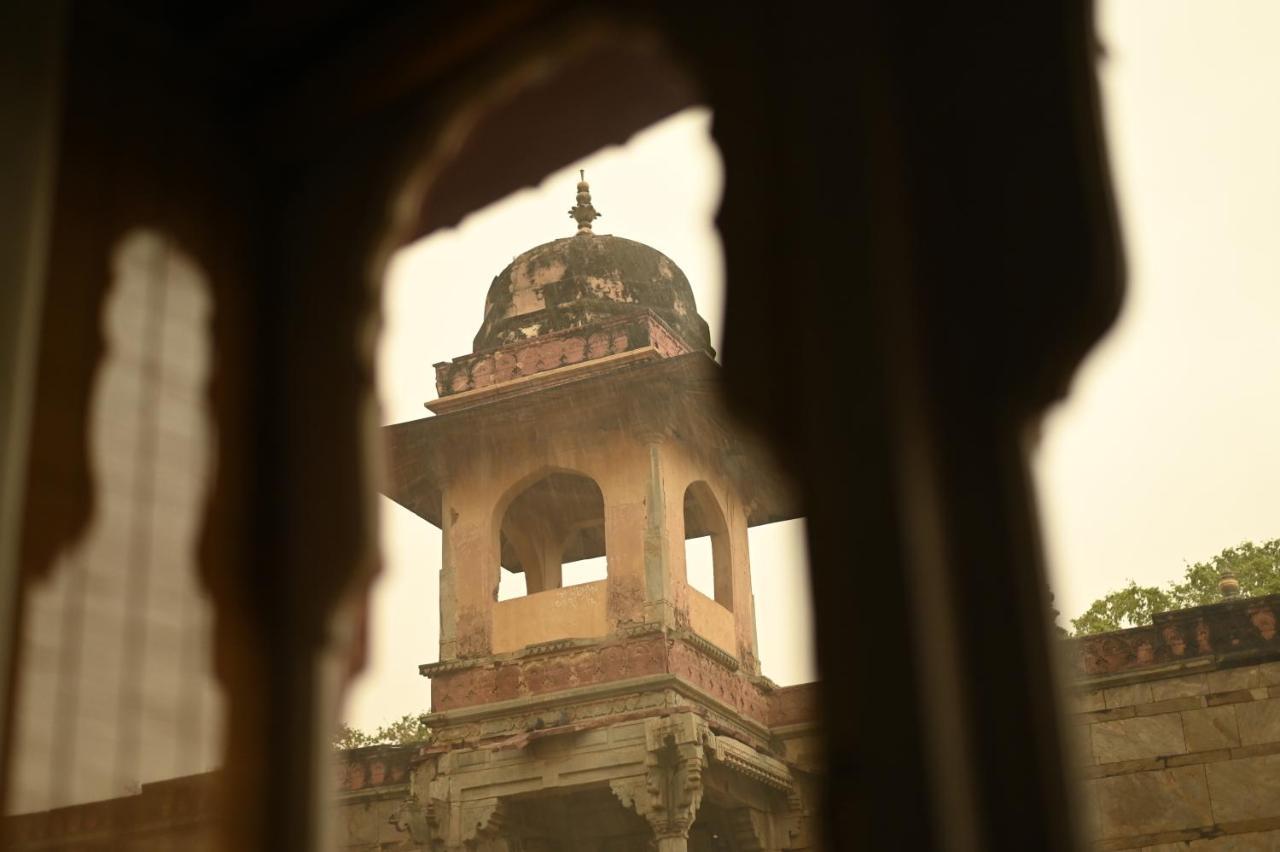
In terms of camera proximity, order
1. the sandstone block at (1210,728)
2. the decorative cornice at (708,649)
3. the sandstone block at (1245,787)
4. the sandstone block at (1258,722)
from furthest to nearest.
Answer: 1. the decorative cornice at (708,649)
2. the sandstone block at (1245,787)
3. the sandstone block at (1210,728)
4. the sandstone block at (1258,722)

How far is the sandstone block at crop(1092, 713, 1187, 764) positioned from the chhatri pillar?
2176 millimetres

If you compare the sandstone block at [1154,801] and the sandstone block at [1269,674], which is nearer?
the sandstone block at [1154,801]

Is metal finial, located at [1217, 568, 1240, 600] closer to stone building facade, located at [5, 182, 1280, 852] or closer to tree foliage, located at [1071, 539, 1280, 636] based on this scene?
tree foliage, located at [1071, 539, 1280, 636]

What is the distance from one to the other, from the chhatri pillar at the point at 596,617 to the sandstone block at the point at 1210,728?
2.34 metres

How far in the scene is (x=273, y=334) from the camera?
4.08 feet

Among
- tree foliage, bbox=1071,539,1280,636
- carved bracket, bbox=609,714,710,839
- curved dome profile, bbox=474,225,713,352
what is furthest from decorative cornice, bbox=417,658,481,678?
tree foliage, bbox=1071,539,1280,636

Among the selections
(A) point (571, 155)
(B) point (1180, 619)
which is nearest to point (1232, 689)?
(B) point (1180, 619)

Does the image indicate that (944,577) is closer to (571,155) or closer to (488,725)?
(571,155)

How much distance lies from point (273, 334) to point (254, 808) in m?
0.43

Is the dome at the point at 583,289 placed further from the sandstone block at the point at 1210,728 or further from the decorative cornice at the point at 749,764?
the sandstone block at the point at 1210,728

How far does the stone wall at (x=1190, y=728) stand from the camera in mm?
5878

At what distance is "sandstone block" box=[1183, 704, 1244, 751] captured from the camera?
6.06m

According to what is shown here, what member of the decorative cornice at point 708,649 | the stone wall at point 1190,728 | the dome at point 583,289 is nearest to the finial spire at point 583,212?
the dome at point 583,289

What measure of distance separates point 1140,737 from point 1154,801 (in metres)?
0.37
